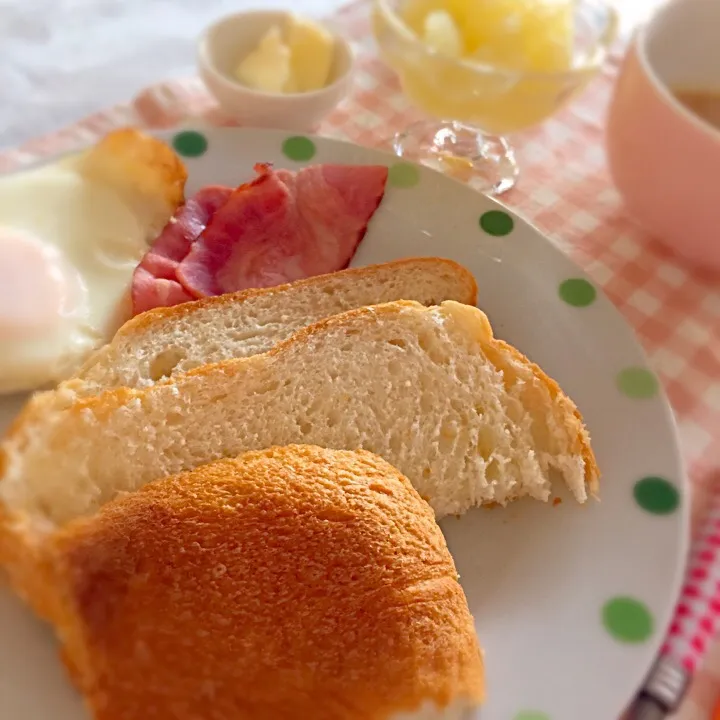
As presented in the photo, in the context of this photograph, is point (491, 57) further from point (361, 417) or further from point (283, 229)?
point (361, 417)

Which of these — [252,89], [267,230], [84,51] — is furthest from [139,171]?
Result: [84,51]

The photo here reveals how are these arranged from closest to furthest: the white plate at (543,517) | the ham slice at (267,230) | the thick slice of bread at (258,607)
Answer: the thick slice of bread at (258,607), the white plate at (543,517), the ham slice at (267,230)

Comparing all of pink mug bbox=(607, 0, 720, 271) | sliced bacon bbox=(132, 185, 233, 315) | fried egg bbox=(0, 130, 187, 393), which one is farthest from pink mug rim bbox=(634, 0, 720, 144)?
fried egg bbox=(0, 130, 187, 393)

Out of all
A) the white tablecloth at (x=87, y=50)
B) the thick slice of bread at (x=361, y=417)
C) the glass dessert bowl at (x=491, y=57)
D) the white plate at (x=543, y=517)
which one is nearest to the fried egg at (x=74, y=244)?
A: the white plate at (x=543, y=517)

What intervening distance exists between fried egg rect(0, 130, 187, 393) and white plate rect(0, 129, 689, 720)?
0.36ft

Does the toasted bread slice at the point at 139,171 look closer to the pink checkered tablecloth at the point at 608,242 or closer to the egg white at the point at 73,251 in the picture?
the egg white at the point at 73,251

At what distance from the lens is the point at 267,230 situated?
1.79 metres

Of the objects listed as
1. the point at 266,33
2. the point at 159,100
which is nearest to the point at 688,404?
the point at 266,33

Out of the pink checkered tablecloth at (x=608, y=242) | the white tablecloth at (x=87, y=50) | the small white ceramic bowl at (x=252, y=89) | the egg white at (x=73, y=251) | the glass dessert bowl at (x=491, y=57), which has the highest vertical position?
the glass dessert bowl at (x=491, y=57)

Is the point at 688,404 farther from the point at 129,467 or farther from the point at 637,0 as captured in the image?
the point at 637,0

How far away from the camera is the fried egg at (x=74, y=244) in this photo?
5.11 ft

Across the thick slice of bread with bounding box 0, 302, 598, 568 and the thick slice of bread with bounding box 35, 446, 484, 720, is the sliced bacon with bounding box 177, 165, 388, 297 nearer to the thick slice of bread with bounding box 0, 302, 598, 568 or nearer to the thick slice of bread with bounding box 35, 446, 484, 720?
the thick slice of bread with bounding box 0, 302, 598, 568

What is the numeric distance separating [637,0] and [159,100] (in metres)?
1.98

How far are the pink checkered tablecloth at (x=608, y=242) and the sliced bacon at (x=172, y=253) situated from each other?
0.50 meters
